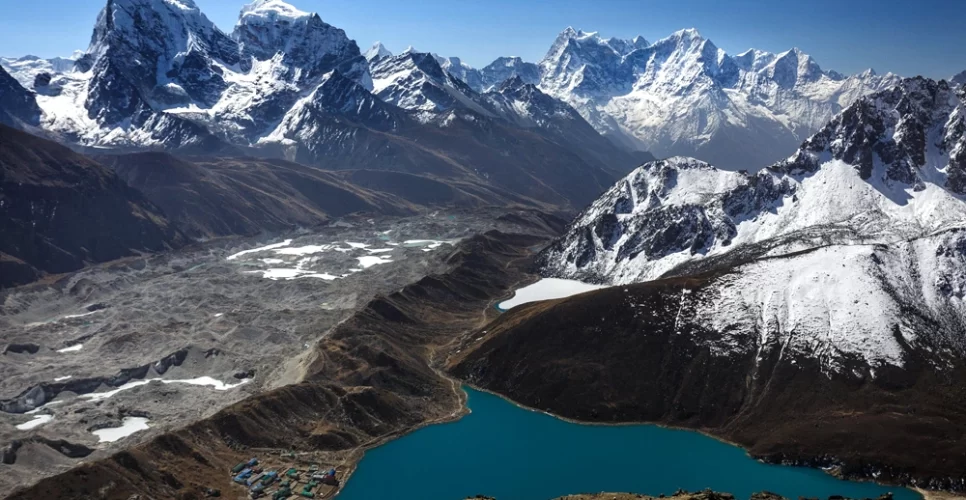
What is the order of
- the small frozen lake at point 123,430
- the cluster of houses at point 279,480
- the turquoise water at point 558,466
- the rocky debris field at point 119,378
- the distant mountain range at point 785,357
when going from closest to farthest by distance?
the cluster of houses at point 279,480
the turquoise water at point 558,466
the distant mountain range at point 785,357
the rocky debris field at point 119,378
the small frozen lake at point 123,430

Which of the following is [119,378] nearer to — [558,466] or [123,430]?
[123,430]

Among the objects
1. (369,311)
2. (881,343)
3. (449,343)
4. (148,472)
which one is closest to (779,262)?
(881,343)

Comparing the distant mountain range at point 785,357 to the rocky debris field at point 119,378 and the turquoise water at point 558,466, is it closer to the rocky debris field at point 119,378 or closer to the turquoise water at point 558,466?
the turquoise water at point 558,466

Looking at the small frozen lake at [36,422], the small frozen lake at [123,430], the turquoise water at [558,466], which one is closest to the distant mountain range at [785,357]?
the turquoise water at [558,466]

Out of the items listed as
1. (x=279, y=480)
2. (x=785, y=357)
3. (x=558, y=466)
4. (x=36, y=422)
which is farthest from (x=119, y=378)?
(x=785, y=357)

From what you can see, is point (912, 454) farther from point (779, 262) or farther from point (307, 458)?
point (307, 458)

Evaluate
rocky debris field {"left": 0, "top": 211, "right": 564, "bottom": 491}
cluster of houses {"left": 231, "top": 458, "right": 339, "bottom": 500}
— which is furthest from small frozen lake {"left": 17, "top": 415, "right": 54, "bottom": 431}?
cluster of houses {"left": 231, "top": 458, "right": 339, "bottom": 500}

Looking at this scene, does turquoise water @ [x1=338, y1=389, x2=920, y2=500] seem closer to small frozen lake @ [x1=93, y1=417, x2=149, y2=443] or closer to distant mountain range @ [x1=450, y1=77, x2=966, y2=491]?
distant mountain range @ [x1=450, y1=77, x2=966, y2=491]

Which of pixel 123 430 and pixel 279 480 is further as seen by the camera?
pixel 123 430
